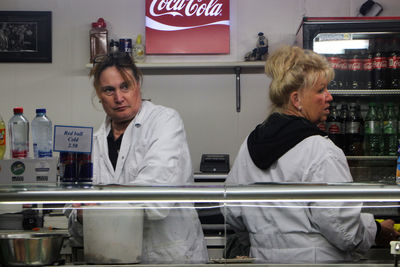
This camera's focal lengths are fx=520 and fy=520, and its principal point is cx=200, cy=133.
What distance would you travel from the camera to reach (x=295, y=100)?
190cm

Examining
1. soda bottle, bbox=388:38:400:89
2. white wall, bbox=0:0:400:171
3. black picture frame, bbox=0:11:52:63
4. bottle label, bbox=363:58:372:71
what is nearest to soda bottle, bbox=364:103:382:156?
soda bottle, bbox=388:38:400:89

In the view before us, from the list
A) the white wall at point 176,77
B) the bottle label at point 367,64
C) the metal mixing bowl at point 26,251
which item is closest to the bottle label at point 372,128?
the bottle label at point 367,64

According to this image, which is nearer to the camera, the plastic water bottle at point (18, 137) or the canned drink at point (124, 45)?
the plastic water bottle at point (18, 137)

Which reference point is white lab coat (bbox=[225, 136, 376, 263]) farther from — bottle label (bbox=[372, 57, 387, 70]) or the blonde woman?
bottle label (bbox=[372, 57, 387, 70])

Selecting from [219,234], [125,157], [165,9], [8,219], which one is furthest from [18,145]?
[165,9]

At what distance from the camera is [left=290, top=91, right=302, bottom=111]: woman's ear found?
1.90m

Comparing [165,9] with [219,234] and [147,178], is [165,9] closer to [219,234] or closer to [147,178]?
[147,178]

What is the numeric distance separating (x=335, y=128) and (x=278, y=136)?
2.46 m

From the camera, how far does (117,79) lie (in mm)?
Answer: 2209

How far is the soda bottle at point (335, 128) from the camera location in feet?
13.5

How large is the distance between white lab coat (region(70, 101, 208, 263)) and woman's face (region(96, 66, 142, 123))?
A: 0.05m

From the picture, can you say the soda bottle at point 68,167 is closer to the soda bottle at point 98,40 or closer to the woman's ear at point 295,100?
the woman's ear at point 295,100

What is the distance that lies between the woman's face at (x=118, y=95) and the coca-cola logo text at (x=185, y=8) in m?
2.36

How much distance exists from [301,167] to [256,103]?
2825mm
